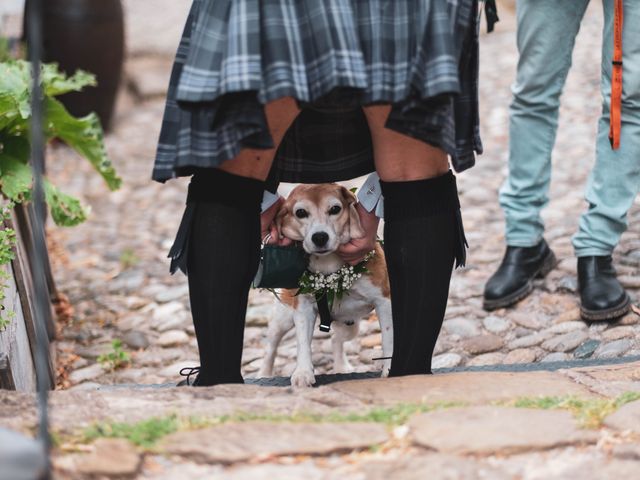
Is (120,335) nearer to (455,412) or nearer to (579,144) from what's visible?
(455,412)

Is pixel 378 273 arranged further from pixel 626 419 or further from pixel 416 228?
pixel 626 419

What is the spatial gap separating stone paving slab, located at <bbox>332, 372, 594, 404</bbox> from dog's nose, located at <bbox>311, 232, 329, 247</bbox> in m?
0.53

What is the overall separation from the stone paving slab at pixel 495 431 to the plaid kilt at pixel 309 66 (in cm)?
60

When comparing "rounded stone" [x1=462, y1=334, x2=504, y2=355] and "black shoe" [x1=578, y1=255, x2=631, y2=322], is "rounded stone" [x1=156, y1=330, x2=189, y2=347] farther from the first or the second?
"black shoe" [x1=578, y1=255, x2=631, y2=322]

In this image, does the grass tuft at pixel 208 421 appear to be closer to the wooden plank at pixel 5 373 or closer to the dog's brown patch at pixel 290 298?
the wooden plank at pixel 5 373

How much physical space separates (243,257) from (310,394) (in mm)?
371

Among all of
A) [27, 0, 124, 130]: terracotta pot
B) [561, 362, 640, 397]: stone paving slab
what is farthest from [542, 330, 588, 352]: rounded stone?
A: [27, 0, 124, 130]: terracotta pot

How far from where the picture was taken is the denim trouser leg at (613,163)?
3.26 m

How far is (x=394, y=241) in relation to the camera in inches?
93.4

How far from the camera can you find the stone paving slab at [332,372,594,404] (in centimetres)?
223

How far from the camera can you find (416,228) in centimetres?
234

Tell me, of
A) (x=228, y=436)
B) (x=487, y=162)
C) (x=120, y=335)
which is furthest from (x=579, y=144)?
(x=228, y=436)

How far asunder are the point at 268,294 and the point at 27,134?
1.36 m

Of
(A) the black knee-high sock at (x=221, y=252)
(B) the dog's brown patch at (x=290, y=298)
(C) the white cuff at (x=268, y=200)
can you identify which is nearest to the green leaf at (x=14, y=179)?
(B) the dog's brown patch at (x=290, y=298)
